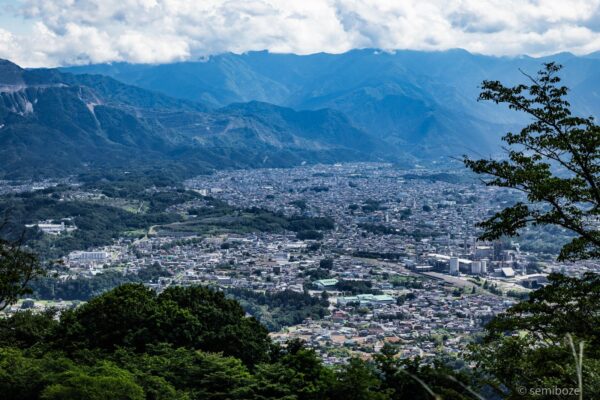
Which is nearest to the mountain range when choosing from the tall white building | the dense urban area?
the dense urban area

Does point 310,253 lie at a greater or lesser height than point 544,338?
greater

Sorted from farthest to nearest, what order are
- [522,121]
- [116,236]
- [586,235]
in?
[522,121], [116,236], [586,235]

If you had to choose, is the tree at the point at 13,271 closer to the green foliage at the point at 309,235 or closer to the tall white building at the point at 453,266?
the tall white building at the point at 453,266

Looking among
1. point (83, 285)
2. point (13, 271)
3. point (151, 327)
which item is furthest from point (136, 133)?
point (13, 271)

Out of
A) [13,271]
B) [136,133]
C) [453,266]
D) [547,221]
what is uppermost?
[136,133]

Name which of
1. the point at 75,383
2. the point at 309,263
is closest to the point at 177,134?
the point at 309,263

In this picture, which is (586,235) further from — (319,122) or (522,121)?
(522,121)

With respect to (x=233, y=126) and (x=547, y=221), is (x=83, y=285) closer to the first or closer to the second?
(x=547, y=221)
